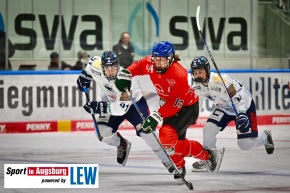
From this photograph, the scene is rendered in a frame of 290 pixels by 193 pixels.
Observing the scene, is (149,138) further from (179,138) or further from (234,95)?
(234,95)

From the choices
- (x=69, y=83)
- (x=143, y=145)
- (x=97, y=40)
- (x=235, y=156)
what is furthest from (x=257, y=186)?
(x=97, y=40)

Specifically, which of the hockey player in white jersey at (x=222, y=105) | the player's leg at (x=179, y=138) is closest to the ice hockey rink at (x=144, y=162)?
the player's leg at (x=179, y=138)

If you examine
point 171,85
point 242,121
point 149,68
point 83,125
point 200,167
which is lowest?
point 83,125

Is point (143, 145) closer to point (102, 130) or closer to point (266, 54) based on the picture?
point (102, 130)

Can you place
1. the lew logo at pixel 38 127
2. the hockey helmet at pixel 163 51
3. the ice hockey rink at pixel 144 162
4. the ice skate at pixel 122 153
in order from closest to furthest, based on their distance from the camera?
the ice hockey rink at pixel 144 162, the hockey helmet at pixel 163 51, the ice skate at pixel 122 153, the lew logo at pixel 38 127

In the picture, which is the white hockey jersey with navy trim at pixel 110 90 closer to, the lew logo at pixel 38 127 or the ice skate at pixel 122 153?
the ice skate at pixel 122 153

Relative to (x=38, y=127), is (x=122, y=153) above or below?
above

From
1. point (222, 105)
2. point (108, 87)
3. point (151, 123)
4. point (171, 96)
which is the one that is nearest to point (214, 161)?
point (222, 105)

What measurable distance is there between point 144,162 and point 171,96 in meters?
2.18

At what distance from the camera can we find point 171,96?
10539 millimetres

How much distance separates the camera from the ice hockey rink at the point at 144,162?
9.77 meters

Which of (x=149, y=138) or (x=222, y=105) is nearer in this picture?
(x=149, y=138)

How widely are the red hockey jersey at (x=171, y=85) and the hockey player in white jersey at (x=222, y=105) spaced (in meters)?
0.36

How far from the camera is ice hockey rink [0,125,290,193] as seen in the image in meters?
9.77
